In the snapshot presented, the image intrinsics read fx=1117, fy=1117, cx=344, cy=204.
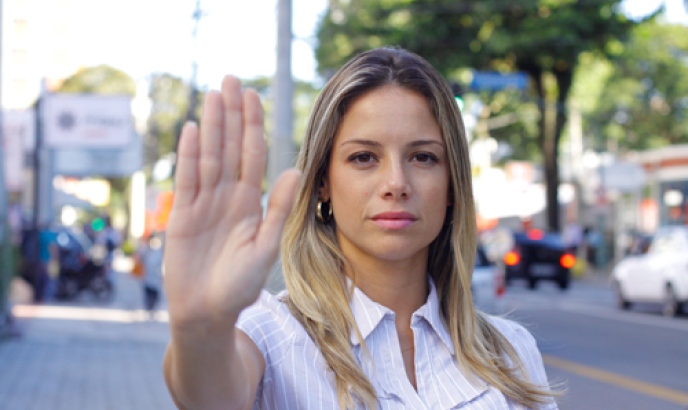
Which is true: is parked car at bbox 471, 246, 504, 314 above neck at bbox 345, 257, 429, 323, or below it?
below

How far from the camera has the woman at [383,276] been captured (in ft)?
7.34

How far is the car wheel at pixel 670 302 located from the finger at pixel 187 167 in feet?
65.7

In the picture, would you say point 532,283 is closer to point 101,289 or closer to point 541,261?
point 541,261

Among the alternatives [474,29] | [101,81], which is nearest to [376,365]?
[474,29]

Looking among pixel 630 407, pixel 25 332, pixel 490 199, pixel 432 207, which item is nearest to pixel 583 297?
pixel 25 332

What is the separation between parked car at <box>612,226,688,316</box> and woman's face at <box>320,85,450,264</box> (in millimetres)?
18650

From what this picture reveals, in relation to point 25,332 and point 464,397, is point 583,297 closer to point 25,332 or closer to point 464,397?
point 25,332

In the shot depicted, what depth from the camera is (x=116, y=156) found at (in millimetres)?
34281

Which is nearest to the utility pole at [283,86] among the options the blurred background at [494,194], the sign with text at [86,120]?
the blurred background at [494,194]

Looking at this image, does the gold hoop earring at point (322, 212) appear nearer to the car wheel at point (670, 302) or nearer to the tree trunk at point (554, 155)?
the car wheel at point (670, 302)

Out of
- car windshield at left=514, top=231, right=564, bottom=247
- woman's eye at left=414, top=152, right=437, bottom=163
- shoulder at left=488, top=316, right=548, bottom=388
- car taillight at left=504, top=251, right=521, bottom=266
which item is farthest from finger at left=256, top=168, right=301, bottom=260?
car windshield at left=514, top=231, right=564, bottom=247

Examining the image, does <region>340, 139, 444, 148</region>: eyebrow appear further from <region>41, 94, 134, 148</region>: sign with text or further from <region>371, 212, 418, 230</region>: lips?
<region>41, 94, 134, 148</region>: sign with text

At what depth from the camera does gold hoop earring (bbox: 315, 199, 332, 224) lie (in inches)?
101

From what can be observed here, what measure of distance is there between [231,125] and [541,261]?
2764 centimetres
